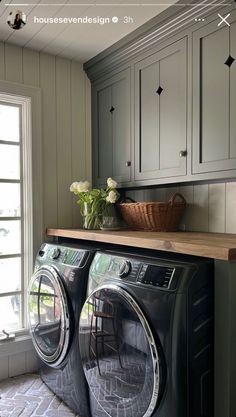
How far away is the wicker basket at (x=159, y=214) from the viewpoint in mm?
1909

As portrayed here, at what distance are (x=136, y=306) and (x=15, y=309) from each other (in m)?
1.41

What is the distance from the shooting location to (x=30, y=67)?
2.35 m

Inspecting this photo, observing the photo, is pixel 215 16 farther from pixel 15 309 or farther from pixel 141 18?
pixel 15 309

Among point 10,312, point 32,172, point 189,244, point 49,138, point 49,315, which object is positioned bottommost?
point 10,312

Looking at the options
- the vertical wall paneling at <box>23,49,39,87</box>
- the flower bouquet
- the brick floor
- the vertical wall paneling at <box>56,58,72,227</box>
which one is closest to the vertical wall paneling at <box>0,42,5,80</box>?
the vertical wall paneling at <box>23,49,39,87</box>

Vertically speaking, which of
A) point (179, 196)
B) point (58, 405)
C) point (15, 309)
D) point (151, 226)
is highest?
point (179, 196)

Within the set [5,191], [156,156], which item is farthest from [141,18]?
[5,191]

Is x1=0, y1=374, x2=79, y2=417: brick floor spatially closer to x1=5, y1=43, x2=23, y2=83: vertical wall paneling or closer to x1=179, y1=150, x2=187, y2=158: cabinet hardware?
x1=179, y1=150, x2=187, y2=158: cabinet hardware

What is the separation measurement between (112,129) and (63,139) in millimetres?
406

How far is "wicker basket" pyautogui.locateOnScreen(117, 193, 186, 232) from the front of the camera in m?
1.91

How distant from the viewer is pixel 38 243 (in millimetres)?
2391

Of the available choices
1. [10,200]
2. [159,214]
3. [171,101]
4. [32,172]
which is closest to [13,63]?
[32,172]

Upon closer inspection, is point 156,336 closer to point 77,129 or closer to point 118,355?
point 118,355

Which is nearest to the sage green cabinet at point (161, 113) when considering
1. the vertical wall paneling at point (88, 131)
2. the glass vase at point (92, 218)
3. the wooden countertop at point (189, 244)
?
the glass vase at point (92, 218)
